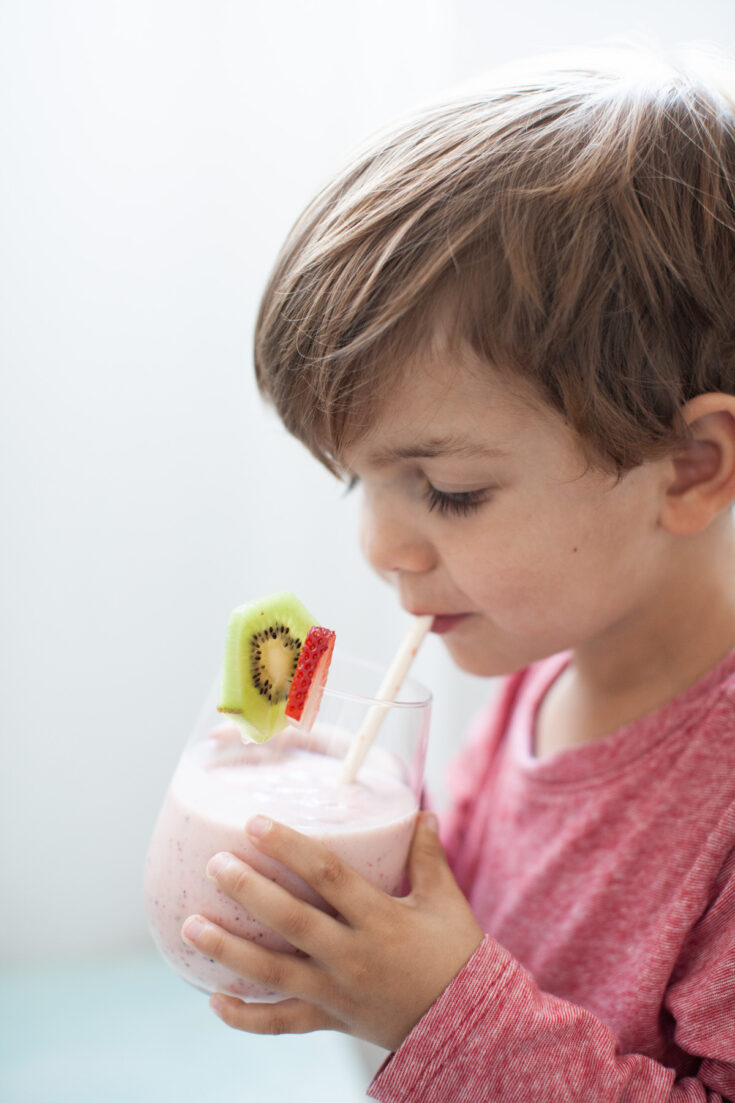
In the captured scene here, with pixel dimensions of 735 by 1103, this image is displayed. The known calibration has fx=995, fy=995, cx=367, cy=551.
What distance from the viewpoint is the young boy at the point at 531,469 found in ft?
2.55

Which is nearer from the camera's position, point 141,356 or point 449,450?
point 449,450

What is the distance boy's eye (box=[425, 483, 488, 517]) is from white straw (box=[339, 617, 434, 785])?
117mm

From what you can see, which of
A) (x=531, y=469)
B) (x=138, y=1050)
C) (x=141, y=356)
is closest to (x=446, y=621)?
(x=531, y=469)

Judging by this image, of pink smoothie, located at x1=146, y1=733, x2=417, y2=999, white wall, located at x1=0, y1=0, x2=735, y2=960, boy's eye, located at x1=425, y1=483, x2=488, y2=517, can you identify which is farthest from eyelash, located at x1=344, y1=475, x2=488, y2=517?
white wall, located at x1=0, y1=0, x2=735, y2=960

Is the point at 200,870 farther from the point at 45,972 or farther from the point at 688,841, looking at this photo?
the point at 45,972

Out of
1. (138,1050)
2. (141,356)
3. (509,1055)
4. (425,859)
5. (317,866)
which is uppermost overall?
(141,356)

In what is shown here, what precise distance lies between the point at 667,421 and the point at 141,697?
78 cm

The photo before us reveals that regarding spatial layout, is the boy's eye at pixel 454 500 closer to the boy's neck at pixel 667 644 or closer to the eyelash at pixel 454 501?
the eyelash at pixel 454 501

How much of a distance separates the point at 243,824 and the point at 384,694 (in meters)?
0.18

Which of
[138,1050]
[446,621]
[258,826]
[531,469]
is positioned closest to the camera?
[258,826]

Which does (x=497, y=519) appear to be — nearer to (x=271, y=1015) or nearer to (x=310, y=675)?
(x=310, y=675)

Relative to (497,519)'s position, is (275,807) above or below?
below

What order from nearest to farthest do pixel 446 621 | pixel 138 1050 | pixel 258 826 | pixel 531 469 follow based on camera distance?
pixel 258 826
pixel 531 469
pixel 446 621
pixel 138 1050

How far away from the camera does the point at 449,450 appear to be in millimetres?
824
